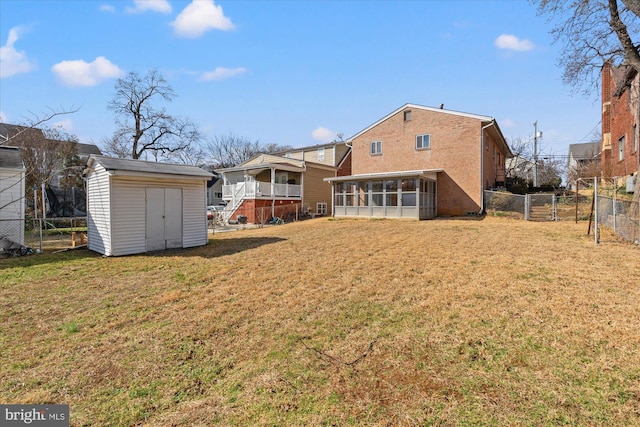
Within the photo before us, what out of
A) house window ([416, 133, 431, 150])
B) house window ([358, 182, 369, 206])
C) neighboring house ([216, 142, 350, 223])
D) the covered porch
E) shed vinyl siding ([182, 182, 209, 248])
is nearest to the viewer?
shed vinyl siding ([182, 182, 209, 248])

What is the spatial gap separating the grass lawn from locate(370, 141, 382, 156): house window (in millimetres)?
15878

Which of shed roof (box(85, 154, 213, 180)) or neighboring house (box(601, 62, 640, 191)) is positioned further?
neighboring house (box(601, 62, 640, 191))

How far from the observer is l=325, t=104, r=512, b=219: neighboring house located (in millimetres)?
18531

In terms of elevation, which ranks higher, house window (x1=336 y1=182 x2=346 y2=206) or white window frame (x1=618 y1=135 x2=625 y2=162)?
white window frame (x1=618 y1=135 x2=625 y2=162)

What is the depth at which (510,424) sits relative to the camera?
8.43ft

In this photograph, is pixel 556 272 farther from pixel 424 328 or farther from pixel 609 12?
pixel 609 12

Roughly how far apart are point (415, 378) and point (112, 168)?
10.3 m

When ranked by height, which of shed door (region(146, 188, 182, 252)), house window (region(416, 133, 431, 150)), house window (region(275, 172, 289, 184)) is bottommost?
shed door (region(146, 188, 182, 252))

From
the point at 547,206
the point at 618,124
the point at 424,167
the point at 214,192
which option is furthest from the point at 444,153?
the point at 214,192

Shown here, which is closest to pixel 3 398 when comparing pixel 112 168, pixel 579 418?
pixel 579 418

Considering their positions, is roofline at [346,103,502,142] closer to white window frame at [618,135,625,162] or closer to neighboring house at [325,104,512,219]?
neighboring house at [325,104,512,219]

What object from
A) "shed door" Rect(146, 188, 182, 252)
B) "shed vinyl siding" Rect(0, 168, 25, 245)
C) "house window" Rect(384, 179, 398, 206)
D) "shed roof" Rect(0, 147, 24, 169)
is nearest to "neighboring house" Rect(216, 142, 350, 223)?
"house window" Rect(384, 179, 398, 206)

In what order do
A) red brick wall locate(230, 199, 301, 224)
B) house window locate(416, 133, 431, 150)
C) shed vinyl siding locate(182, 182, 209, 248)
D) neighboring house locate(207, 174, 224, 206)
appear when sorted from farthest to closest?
neighboring house locate(207, 174, 224, 206) < red brick wall locate(230, 199, 301, 224) < house window locate(416, 133, 431, 150) < shed vinyl siding locate(182, 182, 209, 248)

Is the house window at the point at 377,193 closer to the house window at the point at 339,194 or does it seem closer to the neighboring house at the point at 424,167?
the neighboring house at the point at 424,167
